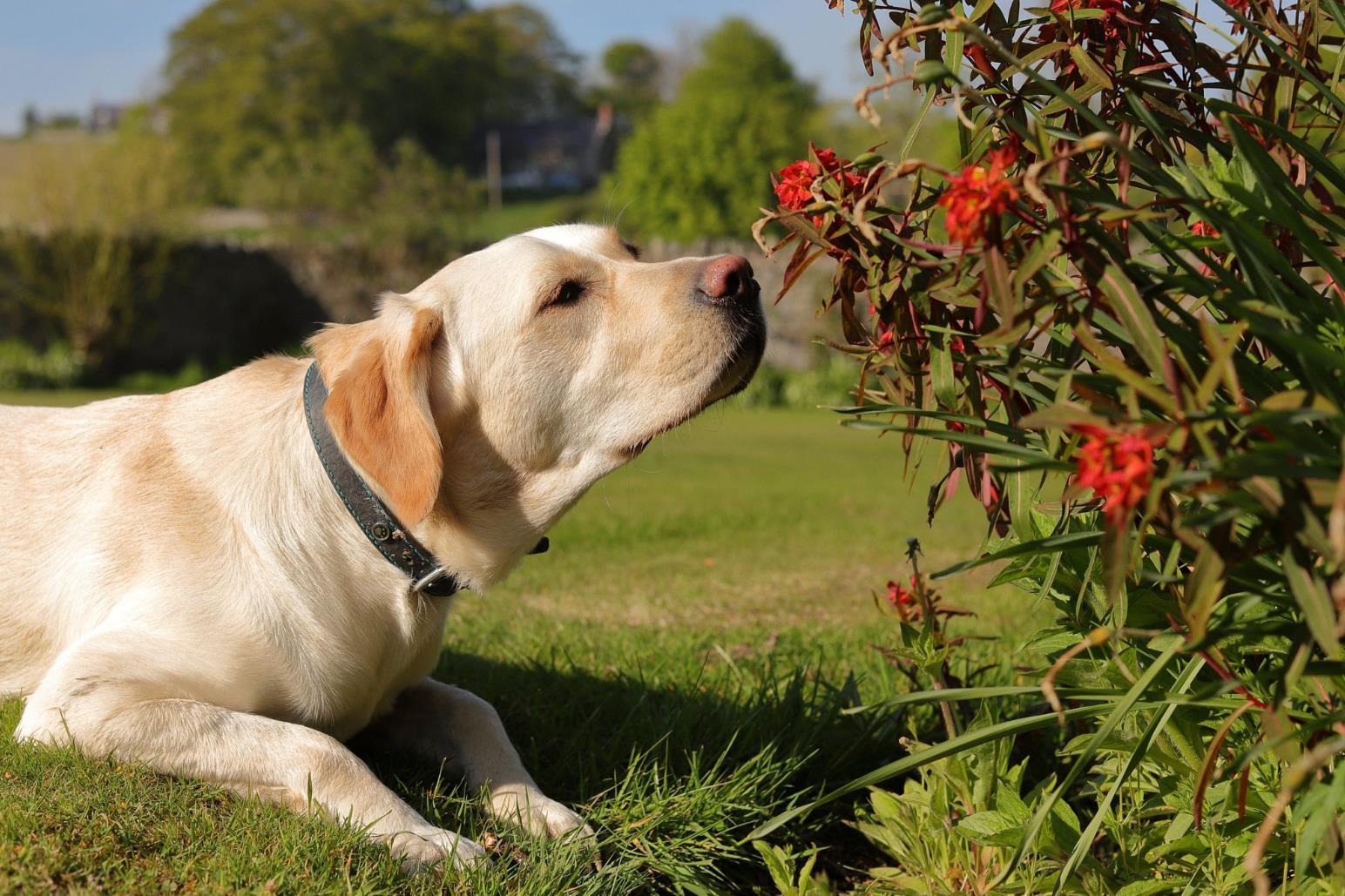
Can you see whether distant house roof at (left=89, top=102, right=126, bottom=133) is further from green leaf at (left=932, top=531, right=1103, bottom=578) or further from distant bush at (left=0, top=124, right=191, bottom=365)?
green leaf at (left=932, top=531, right=1103, bottom=578)

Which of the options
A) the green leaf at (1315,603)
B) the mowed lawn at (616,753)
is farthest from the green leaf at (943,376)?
the mowed lawn at (616,753)

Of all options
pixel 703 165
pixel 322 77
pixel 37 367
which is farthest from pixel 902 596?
pixel 322 77

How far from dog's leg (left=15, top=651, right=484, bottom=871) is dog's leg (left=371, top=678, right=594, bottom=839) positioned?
26cm

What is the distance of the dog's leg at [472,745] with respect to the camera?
8.90 feet

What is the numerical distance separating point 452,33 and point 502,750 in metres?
103

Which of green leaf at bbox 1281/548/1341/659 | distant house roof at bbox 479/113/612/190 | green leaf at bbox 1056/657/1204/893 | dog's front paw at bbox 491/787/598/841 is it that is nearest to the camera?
green leaf at bbox 1281/548/1341/659

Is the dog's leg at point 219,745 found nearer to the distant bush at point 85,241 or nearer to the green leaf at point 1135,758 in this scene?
the green leaf at point 1135,758

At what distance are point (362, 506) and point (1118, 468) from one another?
6.13 ft

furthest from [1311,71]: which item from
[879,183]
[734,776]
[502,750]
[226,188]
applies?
[226,188]

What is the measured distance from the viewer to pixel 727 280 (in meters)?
2.93

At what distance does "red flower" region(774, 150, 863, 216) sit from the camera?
7.10 feet

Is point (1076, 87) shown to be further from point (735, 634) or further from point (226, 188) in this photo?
point (226, 188)

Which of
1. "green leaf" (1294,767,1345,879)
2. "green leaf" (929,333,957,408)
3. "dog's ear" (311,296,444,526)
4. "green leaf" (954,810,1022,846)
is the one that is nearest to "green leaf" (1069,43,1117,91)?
"green leaf" (929,333,957,408)

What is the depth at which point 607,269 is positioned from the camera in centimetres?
308
